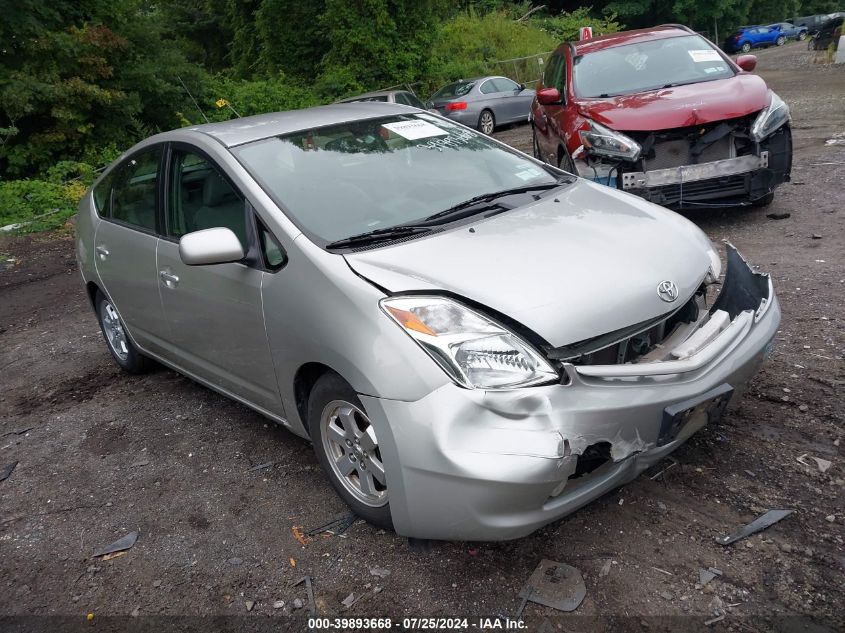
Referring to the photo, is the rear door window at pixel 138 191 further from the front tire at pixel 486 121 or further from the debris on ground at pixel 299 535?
the front tire at pixel 486 121

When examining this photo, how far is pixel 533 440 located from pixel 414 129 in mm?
2217

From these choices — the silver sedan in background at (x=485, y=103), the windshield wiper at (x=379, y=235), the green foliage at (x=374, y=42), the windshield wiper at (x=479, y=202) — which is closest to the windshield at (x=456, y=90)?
the silver sedan in background at (x=485, y=103)

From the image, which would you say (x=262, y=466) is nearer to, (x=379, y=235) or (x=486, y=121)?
(x=379, y=235)

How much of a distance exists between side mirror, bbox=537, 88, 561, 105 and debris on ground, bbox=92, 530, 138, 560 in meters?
5.66

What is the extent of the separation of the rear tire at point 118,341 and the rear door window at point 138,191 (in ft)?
2.30

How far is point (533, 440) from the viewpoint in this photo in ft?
7.98

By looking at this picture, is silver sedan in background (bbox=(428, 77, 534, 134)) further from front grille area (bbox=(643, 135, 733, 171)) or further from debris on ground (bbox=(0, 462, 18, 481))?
debris on ground (bbox=(0, 462, 18, 481))

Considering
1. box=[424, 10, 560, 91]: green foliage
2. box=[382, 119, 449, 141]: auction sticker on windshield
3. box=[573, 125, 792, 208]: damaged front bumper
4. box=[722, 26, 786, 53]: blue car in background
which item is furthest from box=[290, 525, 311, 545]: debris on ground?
box=[722, 26, 786, 53]: blue car in background

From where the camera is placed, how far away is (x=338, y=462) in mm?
3115

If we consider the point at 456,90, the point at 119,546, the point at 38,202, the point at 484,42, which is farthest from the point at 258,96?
the point at 119,546

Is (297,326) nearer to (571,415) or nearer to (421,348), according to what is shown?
(421,348)

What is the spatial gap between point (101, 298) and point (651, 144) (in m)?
4.47

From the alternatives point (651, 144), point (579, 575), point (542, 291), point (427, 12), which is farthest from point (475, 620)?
point (427, 12)

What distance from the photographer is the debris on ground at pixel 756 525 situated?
2734 millimetres
